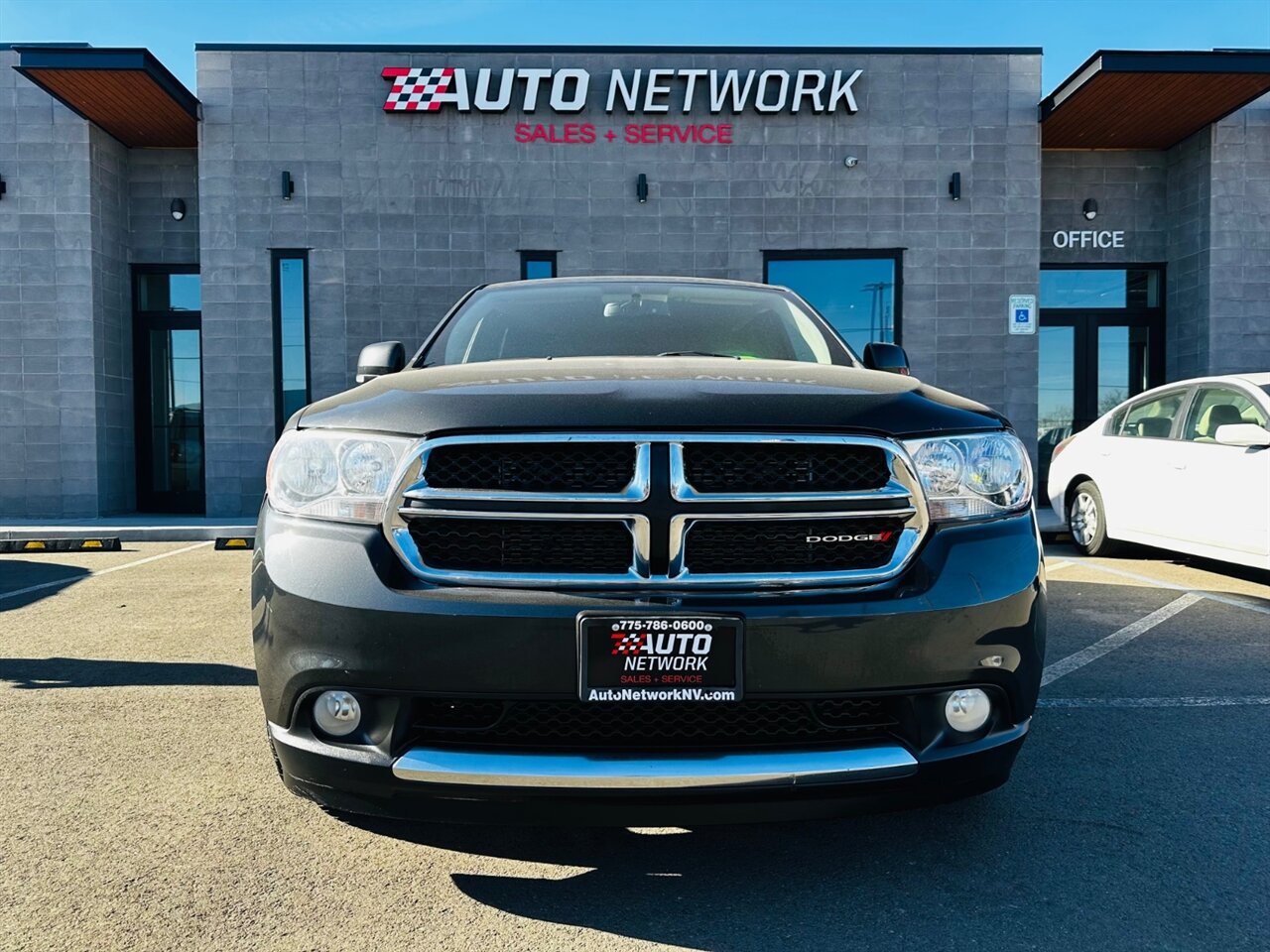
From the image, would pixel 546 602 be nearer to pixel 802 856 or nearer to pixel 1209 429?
pixel 802 856

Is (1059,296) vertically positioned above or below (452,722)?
above

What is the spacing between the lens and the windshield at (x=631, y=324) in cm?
328

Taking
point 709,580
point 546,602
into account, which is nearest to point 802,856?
point 709,580

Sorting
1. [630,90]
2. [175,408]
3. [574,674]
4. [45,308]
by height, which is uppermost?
[630,90]

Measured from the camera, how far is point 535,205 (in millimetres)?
11203

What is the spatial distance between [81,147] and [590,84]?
6350 mm

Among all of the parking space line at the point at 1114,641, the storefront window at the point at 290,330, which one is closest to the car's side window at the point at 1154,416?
the parking space line at the point at 1114,641

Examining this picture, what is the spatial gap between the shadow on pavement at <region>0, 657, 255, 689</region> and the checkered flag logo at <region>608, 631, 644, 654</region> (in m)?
2.62

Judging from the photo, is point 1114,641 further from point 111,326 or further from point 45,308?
point 45,308

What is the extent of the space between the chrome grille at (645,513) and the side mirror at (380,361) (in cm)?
142

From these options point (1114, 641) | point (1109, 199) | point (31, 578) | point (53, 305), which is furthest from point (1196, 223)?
point (53, 305)

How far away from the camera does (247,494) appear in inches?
441

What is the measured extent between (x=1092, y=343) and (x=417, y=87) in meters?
9.55

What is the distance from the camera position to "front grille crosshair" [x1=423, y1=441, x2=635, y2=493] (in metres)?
1.93
